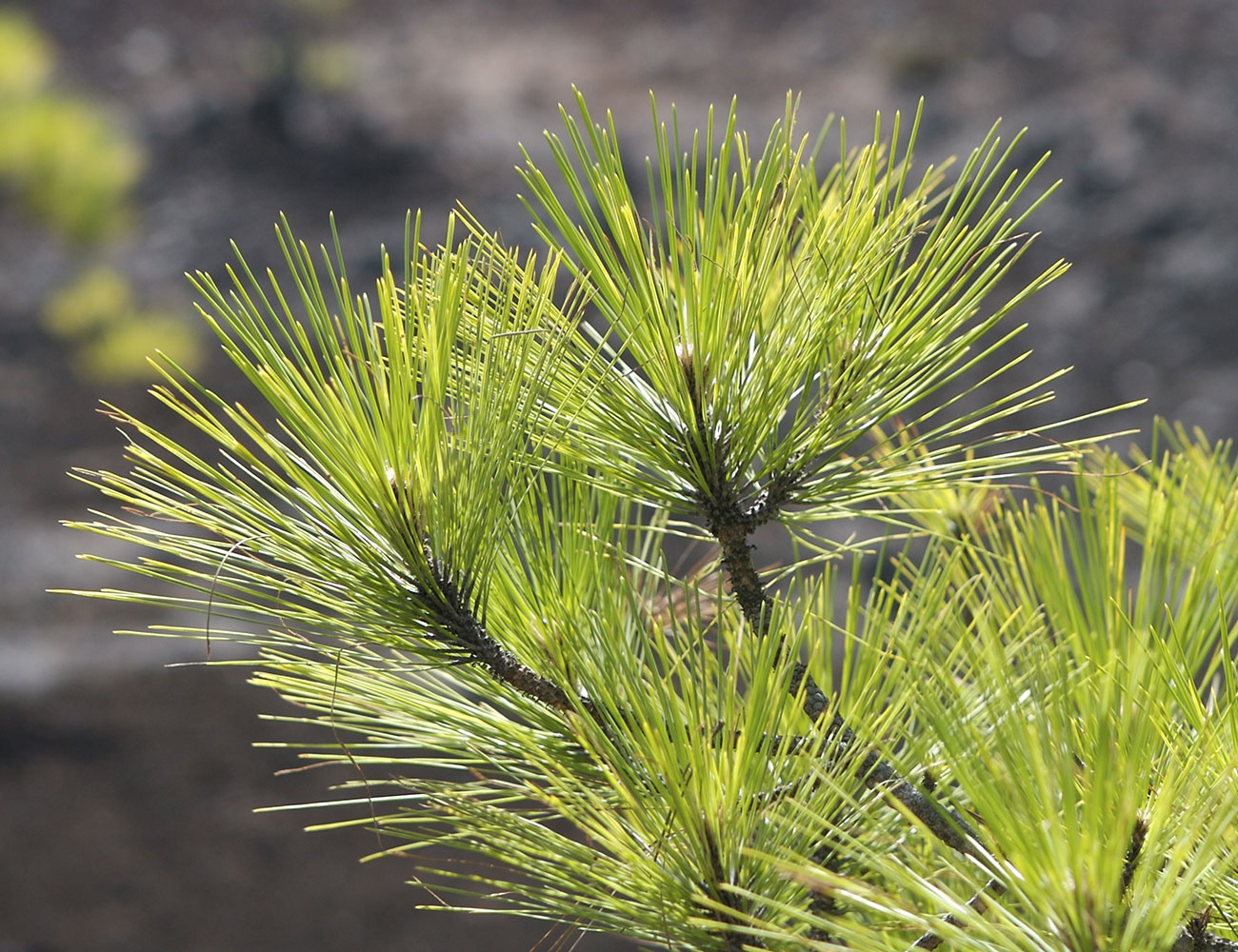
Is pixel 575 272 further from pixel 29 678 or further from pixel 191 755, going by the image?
pixel 29 678

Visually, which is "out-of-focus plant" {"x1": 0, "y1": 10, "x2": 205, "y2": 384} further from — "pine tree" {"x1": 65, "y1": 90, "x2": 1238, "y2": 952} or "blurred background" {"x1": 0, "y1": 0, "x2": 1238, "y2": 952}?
"pine tree" {"x1": 65, "y1": 90, "x2": 1238, "y2": 952}

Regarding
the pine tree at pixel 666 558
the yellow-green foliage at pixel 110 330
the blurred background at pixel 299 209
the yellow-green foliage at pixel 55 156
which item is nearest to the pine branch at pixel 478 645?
the pine tree at pixel 666 558

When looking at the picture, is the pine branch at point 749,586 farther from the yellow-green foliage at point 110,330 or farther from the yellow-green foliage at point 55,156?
the yellow-green foliage at point 55,156

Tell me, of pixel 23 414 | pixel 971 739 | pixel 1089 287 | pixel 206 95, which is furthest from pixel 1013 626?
pixel 206 95

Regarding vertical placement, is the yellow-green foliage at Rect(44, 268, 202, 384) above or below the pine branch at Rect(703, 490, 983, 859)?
above

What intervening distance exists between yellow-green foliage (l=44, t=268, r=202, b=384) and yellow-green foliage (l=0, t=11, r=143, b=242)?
13cm

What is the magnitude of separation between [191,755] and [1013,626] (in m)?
1.37

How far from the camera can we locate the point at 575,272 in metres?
0.25

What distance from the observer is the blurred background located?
1381 mm

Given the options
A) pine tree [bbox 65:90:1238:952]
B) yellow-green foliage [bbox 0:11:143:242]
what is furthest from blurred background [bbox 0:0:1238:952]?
pine tree [bbox 65:90:1238:952]

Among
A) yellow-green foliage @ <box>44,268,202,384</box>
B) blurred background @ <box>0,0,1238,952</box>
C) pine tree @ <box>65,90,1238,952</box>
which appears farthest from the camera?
yellow-green foliage @ <box>44,268,202,384</box>

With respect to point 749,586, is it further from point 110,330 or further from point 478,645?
point 110,330

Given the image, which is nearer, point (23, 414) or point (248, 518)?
point (248, 518)

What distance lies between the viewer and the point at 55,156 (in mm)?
2004
